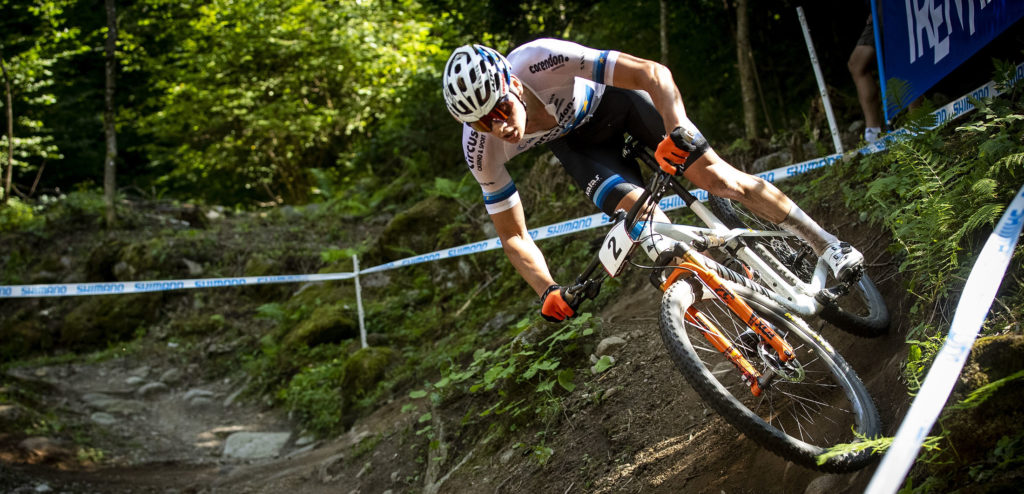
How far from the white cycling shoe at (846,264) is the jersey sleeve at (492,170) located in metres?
1.60

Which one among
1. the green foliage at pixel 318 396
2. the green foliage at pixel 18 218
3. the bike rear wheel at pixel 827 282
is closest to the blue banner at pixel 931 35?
the bike rear wheel at pixel 827 282

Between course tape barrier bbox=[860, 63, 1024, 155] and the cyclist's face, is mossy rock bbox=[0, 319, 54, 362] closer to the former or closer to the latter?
the cyclist's face

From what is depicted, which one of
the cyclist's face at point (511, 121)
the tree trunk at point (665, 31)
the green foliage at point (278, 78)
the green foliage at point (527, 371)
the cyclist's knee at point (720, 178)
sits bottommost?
the green foliage at point (527, 371)

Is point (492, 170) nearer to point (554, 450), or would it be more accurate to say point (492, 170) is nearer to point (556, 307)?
point (556, 307)

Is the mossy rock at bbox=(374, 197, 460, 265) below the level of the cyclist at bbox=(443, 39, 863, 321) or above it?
below

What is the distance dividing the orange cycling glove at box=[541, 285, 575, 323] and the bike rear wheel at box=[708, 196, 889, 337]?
3.57 ft

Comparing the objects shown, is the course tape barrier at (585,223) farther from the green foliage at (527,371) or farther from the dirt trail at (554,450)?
the green foliage at (527,371)

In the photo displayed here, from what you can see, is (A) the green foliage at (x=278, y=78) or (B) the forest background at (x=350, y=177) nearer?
(B) the forest background at (x=350, y=177)

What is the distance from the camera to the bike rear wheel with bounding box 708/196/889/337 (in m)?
3.37

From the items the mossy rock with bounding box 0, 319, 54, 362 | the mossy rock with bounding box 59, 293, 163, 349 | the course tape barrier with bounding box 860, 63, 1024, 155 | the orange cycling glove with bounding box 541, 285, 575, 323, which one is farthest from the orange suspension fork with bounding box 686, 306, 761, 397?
the mossy rock with bounding box 0, 319, 54, 362

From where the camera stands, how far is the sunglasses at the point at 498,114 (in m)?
3.28

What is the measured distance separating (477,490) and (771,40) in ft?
19.8

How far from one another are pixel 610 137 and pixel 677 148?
3.84 ft

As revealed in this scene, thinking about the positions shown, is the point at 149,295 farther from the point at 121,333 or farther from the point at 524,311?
the point at 524,311
